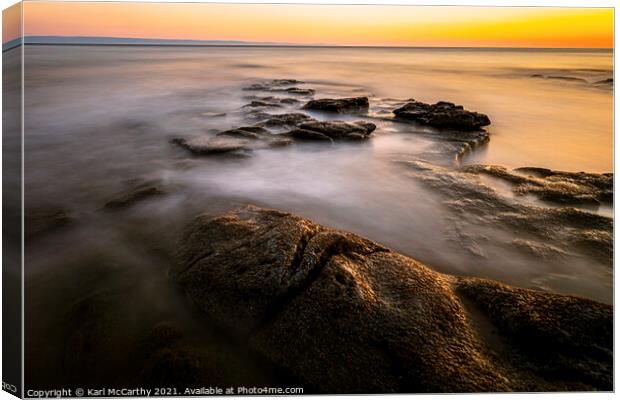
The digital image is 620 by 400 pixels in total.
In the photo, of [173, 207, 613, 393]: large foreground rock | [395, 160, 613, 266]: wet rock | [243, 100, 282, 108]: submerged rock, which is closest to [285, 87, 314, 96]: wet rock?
[243, 100, 282, 108]: submerged rock

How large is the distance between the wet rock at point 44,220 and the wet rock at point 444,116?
606 centimetres

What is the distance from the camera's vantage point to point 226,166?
5008 millimetres

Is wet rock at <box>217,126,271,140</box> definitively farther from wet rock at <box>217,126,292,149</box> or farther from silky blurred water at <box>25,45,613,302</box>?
silky blurred water at <box>25,45,613,302</box>

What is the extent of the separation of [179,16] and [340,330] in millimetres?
2653

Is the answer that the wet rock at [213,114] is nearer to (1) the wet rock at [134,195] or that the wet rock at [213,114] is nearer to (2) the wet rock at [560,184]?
(1) the wet rock at [134,195]

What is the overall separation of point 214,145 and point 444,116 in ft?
14.1

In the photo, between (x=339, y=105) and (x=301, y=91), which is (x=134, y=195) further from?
(x=301, y=91)

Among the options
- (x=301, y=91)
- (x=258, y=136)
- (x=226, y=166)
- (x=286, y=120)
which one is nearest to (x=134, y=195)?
(x=226, y=166)

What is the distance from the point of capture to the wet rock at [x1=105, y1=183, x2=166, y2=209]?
153 inches

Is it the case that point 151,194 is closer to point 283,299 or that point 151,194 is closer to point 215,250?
point 215,250

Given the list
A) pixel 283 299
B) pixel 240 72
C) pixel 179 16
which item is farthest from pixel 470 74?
pixel 283 299

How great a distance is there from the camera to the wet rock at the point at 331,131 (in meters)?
6.40

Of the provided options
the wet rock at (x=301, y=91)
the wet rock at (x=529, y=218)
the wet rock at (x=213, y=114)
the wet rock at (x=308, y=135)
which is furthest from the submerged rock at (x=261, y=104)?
the wet rock at (x=529, y=218)

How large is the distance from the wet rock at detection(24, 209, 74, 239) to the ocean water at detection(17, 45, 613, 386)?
0.09 metres
